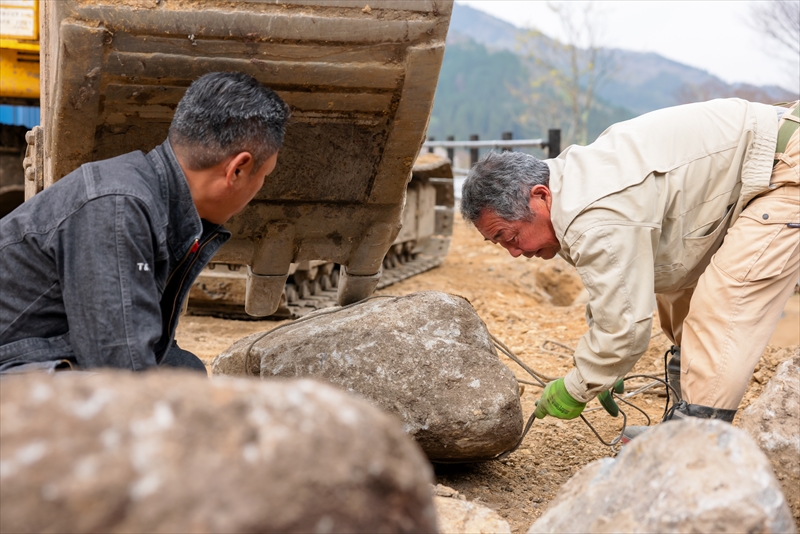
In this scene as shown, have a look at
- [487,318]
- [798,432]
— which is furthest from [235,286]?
[798,432]

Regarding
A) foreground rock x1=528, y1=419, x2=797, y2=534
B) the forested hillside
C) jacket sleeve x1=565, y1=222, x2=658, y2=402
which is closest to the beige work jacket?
jacket sleeve x1=565, y1=222, x2=658, y2=402

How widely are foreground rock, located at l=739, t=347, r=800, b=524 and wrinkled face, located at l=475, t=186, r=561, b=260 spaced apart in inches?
40.4

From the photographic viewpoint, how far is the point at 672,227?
10.2ft

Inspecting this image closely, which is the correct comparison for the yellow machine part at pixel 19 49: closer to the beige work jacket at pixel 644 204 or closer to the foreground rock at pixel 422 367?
the foreground rock at pixel 422 367

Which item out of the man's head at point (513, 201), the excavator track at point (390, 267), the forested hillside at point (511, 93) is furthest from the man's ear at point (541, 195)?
the forested hillside at point (511, 93)

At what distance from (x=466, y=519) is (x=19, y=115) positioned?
28.9 ft

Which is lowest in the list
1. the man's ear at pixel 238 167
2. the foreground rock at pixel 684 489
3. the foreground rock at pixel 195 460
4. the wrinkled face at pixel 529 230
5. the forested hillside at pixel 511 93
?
the forested hillside at pixel 511 93

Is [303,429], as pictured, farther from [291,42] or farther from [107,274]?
[291,42]

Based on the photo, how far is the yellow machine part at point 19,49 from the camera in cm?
641

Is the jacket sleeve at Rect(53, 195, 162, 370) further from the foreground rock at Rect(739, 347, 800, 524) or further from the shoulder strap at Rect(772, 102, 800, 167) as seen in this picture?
the shoulder strap at Rect(772, 102, 800, 167)

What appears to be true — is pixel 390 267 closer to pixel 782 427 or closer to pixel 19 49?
pixel 19 49

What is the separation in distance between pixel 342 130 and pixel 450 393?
1.25 meters

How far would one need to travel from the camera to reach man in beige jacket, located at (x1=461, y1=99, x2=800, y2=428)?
9.45ft

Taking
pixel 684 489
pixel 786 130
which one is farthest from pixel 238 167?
pixel 786 130
